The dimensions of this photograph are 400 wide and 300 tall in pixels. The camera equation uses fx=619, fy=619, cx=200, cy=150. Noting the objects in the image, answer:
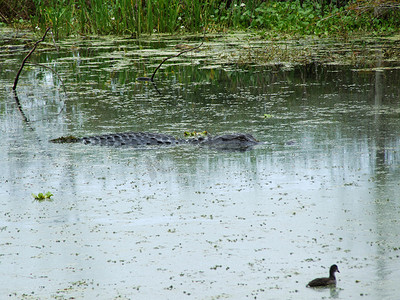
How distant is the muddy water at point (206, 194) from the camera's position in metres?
2.60

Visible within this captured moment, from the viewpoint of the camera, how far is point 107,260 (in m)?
2.81

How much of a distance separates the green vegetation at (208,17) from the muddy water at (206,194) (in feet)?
13.9

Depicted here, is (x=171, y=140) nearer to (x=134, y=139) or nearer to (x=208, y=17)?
(x=134, y=139)

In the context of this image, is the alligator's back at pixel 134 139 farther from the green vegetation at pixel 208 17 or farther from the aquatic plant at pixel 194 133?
the green vegetation at pixel 208 17

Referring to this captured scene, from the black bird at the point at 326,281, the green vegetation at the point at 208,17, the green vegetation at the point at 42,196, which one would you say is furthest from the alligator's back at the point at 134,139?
the green vegetation at the point at 208,17

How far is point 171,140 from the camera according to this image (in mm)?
5066

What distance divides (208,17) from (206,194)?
32.0 ft

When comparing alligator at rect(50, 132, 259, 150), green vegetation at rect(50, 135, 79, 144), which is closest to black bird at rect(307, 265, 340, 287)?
alligator at rect(50, 132, 259, 150)

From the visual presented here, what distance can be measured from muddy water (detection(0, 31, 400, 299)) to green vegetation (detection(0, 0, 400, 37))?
4232mm

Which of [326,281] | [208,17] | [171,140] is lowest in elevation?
[326,281]

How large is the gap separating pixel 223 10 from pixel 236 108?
7.45 metres

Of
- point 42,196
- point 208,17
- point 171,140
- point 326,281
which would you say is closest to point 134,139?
point 171,140

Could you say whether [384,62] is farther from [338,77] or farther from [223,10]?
[223,10]

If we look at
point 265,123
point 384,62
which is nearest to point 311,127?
point 265,123
